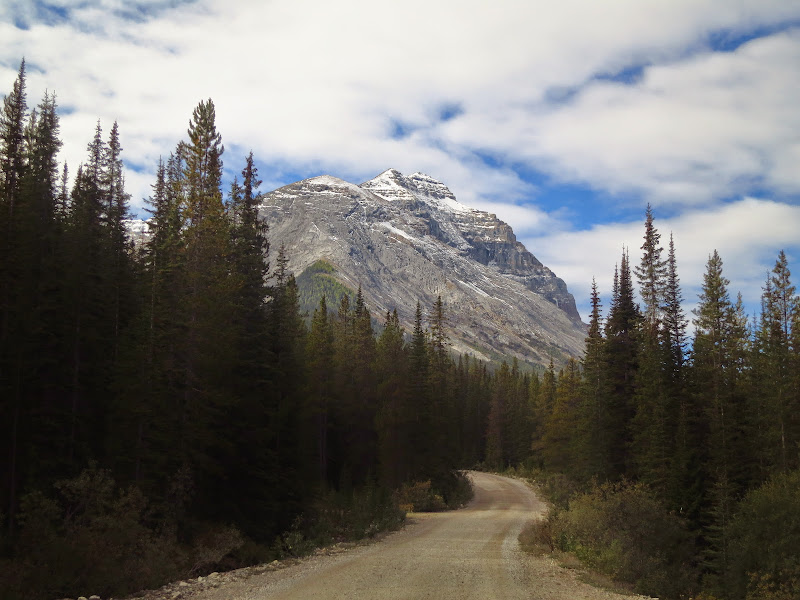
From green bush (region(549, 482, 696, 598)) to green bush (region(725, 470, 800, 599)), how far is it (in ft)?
8.79

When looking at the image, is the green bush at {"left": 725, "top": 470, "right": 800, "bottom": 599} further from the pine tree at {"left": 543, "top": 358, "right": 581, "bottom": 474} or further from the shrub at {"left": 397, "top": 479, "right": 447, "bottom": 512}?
the pine tree at {"left": 543, "top": 358, "right": 581, "bottom": 474}

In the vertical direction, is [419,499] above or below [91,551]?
below

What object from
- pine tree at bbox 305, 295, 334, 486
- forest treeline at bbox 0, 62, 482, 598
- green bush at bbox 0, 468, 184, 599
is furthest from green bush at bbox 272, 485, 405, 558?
pine tree at bbox 305, 295, 334, 486

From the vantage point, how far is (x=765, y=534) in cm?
2619

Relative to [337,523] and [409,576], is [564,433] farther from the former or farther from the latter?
[409,576]

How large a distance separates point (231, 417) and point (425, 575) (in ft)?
45.4

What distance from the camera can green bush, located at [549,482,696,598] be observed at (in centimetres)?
1623

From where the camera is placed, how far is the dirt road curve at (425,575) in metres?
12.7

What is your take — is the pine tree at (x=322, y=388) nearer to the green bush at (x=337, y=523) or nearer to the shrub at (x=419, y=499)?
the shrub at (x=419, y=499)

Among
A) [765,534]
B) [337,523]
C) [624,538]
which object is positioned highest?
[624,538]

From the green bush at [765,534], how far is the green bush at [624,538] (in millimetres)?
2678

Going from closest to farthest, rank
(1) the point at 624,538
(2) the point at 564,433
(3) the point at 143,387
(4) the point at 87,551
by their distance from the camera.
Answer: (4) the point at 87,551 → (1) the point at 624,538 → (3) the point at 143,387 → (2) the point at 564,433

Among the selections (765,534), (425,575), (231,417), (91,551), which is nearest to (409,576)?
(425,575)

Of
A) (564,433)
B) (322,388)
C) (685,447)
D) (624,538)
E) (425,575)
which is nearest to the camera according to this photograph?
(425,575)
